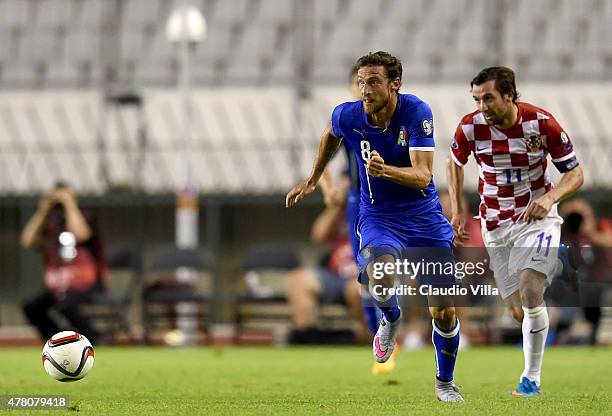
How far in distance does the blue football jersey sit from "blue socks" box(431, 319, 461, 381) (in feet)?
2.65

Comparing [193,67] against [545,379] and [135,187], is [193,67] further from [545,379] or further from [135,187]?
[545,379]

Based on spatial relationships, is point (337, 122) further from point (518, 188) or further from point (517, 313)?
point (517, 313)

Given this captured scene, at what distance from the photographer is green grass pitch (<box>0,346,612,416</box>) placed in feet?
22.7

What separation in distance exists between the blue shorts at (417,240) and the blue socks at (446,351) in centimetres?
34

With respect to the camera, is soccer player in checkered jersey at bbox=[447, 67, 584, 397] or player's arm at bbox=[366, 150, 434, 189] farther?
soccer player in checkered jersey at bbox=[447, 67, 584, 397]

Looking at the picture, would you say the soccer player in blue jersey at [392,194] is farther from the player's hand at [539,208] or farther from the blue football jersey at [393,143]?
the player's hand at [539,208]

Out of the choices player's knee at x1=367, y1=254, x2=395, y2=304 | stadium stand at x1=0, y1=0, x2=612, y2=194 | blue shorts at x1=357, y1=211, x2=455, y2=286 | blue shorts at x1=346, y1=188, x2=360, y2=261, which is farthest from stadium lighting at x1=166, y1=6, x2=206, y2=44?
player's knee at x1=367, y1=254, x2=395, y2=304

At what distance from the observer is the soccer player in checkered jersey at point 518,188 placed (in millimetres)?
7609

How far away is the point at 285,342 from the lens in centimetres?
1655

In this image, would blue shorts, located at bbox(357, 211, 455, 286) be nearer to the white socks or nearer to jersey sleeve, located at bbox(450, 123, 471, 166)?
jersey sleeve, located at bbox(450, 123, 471, 166)

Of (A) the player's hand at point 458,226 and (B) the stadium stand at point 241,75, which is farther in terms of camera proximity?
(B) the stadium stand at point 241,75

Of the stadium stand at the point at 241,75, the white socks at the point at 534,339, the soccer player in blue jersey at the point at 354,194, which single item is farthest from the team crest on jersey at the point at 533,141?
the stadium stand at the point at 241,75

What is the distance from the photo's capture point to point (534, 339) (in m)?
7.64

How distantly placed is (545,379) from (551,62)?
1172 centimetres
